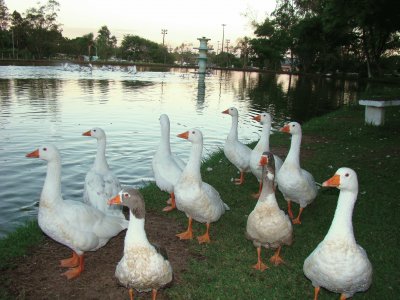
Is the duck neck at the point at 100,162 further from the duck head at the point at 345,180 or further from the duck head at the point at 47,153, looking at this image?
the duck head at the point at 345,180

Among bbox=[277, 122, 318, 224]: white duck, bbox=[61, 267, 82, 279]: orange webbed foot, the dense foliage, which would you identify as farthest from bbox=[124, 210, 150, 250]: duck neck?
the dense foliage

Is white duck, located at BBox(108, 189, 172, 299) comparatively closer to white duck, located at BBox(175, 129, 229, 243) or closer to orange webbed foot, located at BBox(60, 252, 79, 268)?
orange webbed foot, located at BBox(60, 252, 79, 268)

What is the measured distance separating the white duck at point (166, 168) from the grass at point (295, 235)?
1.57 ft

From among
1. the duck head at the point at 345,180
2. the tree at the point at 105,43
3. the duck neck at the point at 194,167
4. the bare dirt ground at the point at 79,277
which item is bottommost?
the bare dirt ground at the point at 79,277

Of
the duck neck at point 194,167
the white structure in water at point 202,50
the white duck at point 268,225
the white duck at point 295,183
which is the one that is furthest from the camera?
the white structure in water at point 202,50

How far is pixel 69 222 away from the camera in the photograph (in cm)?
520

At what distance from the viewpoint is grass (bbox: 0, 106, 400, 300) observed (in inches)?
199

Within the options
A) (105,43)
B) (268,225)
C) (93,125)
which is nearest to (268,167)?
(268,225)

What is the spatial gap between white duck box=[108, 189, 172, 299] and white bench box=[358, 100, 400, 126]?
13.4 meters

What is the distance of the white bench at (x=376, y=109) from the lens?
49.6ft

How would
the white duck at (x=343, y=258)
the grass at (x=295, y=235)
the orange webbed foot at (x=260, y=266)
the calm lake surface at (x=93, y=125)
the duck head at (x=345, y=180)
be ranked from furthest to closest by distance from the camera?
1. the calm lake surface at (x=93, y=125)
2. the orange webbed foot at (x=260, y=266)
3. the grass at (x=295, y=235)
4. the duck head at (x=345, y=180)
5. the white duck at (x=343, y=258)

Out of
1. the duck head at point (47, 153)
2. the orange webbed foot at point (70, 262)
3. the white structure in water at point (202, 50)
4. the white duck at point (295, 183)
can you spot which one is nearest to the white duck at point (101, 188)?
the orange webbed foot at point (70, 262)

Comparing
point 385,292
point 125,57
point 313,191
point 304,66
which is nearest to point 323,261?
point 385,292

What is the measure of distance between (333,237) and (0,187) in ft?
26.7
